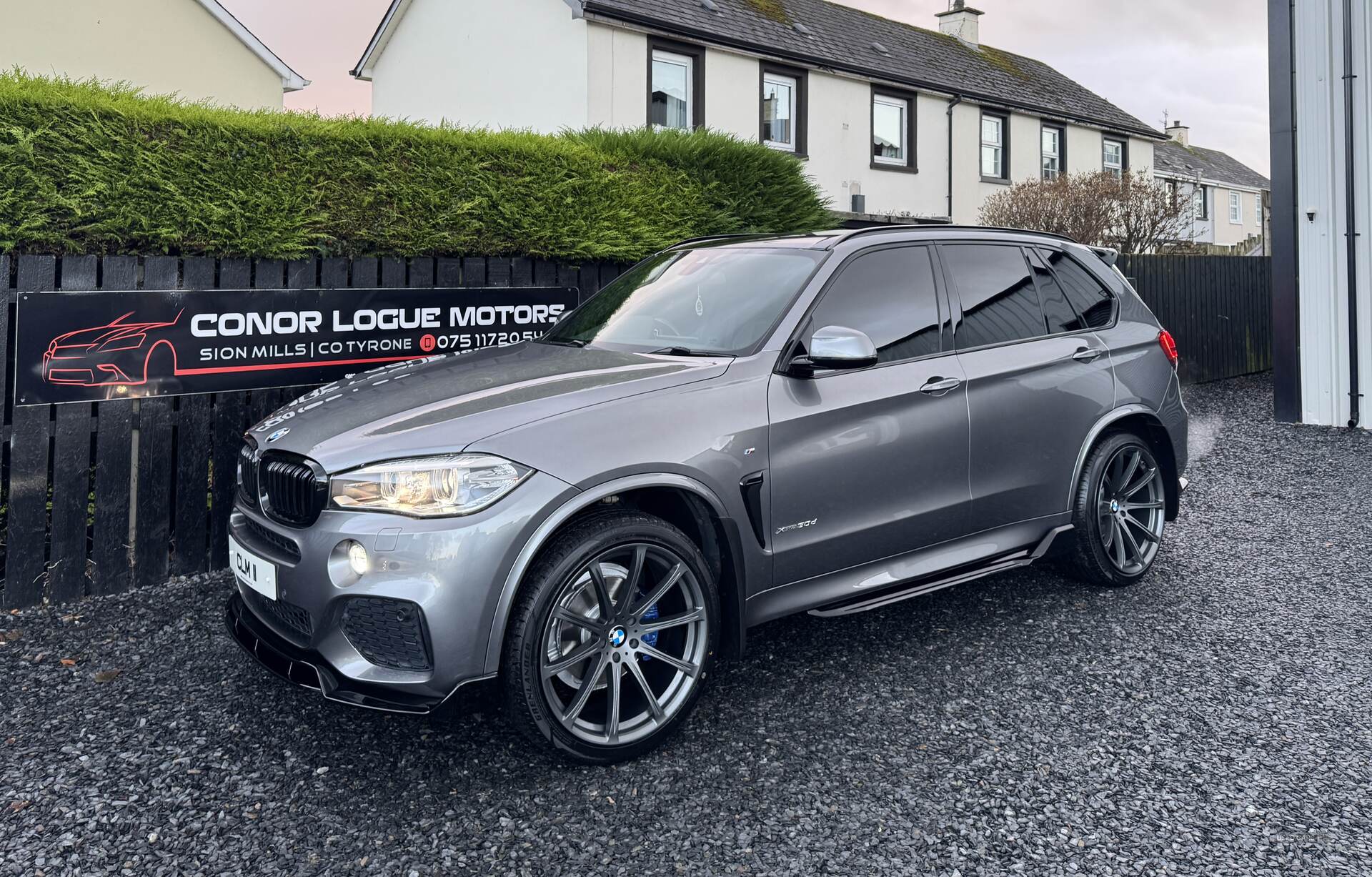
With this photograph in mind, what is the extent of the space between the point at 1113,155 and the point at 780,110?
12.3 m

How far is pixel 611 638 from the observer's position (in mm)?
3494

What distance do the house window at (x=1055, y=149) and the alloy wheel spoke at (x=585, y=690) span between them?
991 inches

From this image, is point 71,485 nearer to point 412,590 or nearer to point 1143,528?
point 412,590

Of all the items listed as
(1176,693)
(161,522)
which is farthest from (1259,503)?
(161,522)

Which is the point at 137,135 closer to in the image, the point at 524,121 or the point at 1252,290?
the point at 524,121

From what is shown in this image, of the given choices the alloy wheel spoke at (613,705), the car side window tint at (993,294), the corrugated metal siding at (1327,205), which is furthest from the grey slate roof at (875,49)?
the alloy wheel spoke at (613,705)

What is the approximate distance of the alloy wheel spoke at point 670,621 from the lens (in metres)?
3.56

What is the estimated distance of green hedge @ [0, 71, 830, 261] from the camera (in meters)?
5.17

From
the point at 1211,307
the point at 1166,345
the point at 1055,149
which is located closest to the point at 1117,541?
the point at 1166,345

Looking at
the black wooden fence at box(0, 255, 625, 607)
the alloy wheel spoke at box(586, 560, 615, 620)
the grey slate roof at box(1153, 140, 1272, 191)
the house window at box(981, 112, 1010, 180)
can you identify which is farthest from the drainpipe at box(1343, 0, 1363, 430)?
the grey slate roof at box(1153, 140, 1272, 191)

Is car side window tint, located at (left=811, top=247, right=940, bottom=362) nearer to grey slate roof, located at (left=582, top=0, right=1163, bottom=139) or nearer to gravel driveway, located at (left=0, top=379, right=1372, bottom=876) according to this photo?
gravel driveway, located at (left=0, top=379, right=1372, bottom=876)

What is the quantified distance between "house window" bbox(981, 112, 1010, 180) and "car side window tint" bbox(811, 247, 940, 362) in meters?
20.8

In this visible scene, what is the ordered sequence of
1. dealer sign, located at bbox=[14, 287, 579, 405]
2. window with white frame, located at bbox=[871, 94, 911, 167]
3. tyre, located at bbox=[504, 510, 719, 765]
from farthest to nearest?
1. window with white frame, located at bbox=[871, 94, 911, 167]
2. dealer sign, located at bbox=[14, 287, 579, 405]
3. tyre, located at bbox=[504, 510, 719, 765]

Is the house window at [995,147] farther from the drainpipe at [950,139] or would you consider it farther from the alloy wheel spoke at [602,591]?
the alloy wheel spoke at [602,591]
